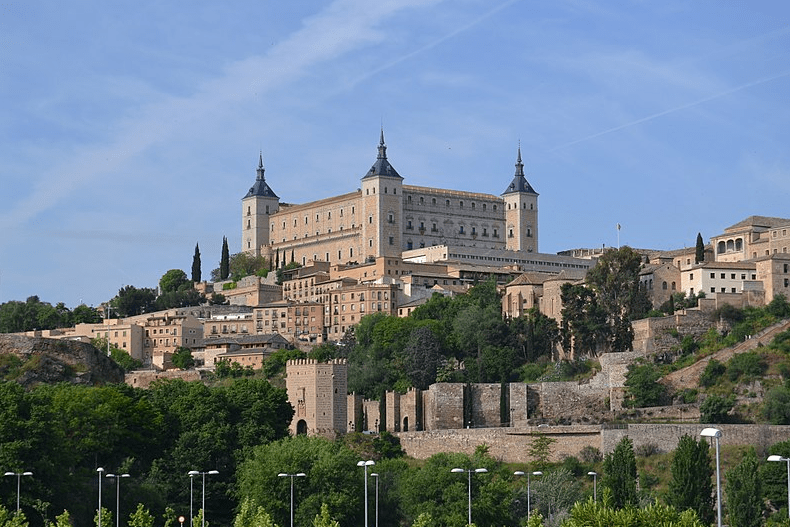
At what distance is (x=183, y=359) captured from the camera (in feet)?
429

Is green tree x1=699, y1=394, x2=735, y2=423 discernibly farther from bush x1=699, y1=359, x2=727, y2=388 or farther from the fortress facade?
the fortress facade

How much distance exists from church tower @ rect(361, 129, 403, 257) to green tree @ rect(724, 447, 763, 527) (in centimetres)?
7666

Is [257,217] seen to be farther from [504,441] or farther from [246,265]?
[504,441]

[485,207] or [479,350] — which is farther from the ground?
[485,207]

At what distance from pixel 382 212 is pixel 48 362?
6084 centimetres

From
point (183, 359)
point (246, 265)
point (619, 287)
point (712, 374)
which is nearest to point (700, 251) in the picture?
point (619, 287)

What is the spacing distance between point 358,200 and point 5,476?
85383mm

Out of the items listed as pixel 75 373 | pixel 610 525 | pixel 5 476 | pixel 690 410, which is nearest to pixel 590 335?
pixel 690 410

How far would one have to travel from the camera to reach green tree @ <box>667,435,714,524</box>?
7219cm

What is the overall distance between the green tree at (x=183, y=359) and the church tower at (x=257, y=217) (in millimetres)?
29310

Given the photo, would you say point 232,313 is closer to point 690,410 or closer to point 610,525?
point 690,410

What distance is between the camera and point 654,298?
111938 mm

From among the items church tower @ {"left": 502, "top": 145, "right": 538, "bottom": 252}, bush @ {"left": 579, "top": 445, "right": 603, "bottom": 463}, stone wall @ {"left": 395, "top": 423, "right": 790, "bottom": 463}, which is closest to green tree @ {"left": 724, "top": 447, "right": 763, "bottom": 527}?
stone wall @ {"left": 395, "top": 423, "right": 790, "bottom": 463}

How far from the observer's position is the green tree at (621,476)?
7250cm
